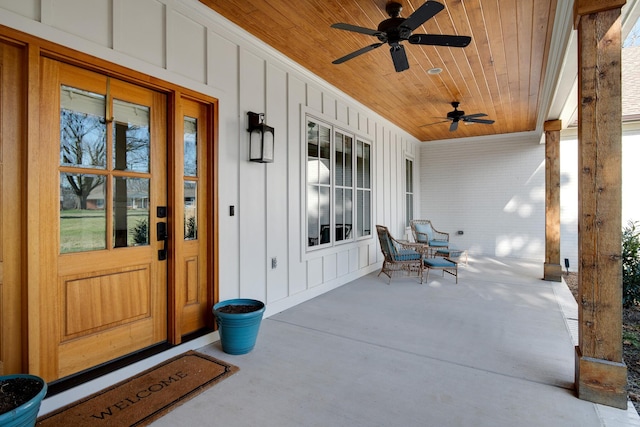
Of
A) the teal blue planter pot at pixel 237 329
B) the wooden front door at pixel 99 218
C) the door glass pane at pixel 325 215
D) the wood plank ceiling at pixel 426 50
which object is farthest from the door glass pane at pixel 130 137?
the door glass pane at pixel 325 215

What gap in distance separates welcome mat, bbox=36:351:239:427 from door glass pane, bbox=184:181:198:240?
101cm

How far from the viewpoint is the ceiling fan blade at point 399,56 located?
299 cm

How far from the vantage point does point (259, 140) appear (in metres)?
3.30

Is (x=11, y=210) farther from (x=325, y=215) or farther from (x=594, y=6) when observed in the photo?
(x=594, y=6)

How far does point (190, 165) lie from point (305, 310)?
207cm

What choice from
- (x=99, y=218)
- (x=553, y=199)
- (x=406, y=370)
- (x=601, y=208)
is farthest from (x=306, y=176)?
(x=553, y=199)

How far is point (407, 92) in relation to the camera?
5.02 metres

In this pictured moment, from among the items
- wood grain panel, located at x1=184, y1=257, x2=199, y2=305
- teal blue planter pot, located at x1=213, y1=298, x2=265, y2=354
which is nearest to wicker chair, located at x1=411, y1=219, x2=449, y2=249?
teal blue planter pot, located at x1=213, y1=298, x2=265, y2=354

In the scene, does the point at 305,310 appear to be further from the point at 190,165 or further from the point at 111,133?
the point at 111,133

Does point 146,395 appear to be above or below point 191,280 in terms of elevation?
below

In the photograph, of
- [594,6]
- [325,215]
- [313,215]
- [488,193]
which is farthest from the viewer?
[488,193]

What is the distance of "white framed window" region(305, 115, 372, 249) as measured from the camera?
4.48 metres

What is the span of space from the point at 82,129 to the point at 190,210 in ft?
3.27

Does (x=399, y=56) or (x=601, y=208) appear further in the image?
(x=399, y=56)
